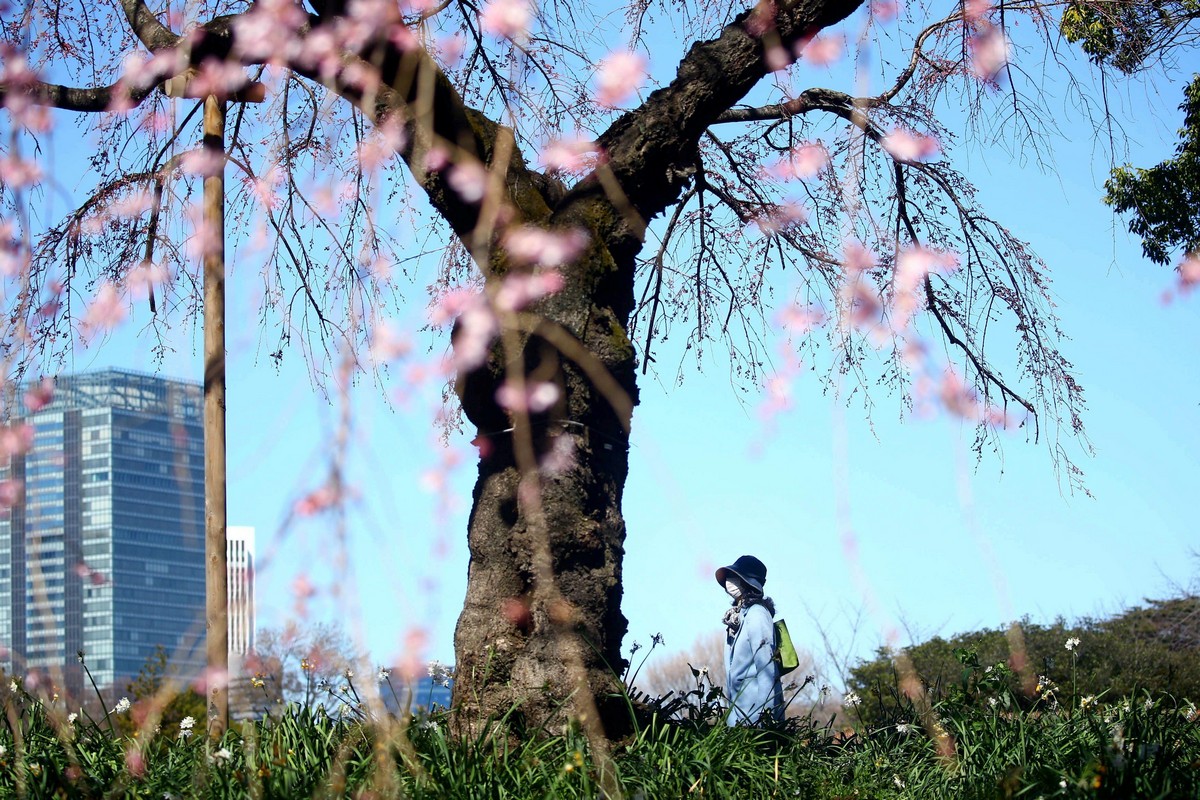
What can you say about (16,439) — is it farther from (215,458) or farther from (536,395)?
(536,395)

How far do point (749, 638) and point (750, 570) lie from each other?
0.33 meters

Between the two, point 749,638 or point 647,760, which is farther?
point 749,638

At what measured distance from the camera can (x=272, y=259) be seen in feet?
17.0

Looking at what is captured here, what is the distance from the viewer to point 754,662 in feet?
17.6

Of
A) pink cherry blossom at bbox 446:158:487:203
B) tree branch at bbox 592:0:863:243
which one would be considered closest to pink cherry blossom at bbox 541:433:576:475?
tree branch at bbox 592:0:863:243

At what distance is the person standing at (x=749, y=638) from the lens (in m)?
5.28

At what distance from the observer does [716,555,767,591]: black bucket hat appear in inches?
220

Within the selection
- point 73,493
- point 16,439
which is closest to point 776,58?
point 16,439

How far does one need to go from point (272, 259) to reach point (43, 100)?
3.54 feet

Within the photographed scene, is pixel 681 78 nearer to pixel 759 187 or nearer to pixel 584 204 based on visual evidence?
pixel 584 204

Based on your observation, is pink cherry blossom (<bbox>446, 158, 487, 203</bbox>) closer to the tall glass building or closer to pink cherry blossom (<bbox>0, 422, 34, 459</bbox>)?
the tall glass building

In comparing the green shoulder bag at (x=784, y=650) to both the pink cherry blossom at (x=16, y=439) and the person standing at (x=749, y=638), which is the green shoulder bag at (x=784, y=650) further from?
the pink cherry blossom at (x=16, y=439)

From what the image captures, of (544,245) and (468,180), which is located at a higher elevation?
(468,180)

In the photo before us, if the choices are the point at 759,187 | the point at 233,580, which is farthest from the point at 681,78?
the point at 233,580
